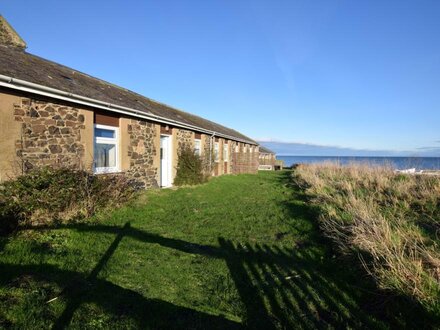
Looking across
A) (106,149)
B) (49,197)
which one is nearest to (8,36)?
(106,149)

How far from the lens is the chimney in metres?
10.3

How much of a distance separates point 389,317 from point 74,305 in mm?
3398

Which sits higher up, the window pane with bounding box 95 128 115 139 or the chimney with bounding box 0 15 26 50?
the chimney with bounding box 0 15 26 50

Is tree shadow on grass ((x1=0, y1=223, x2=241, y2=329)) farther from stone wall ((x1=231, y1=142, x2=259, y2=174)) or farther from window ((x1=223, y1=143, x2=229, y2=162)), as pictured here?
stone wall ((x1=231, y1=142, x2=259, y2=174))

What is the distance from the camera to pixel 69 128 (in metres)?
7.40

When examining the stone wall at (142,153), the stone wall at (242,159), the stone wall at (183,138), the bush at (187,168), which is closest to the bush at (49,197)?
the stone wall at (142,153)

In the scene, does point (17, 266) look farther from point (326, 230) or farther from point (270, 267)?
point (326, 230)

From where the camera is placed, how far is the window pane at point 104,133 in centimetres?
859

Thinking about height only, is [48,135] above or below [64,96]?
below

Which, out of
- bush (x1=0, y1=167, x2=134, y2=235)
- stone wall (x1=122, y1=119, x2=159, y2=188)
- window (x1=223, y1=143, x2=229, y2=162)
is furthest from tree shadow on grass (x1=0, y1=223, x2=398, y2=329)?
window (x1=223, y1=143, x2=229, y2=162)

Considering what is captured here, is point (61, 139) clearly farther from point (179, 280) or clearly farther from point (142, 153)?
point (179, 280)

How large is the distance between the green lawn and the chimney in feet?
28.6

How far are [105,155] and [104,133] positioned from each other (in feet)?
2.24

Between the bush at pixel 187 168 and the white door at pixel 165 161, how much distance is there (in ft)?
1.44
